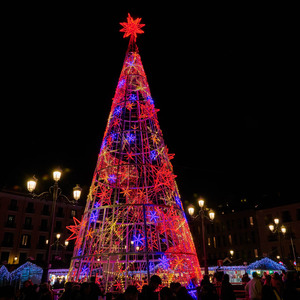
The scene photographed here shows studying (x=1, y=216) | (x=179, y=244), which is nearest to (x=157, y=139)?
(x=179, y=244)

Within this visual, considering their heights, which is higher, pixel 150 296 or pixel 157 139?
pixel 157 139

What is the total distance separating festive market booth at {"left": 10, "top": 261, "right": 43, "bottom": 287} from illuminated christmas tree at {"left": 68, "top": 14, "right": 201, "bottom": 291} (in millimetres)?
8890

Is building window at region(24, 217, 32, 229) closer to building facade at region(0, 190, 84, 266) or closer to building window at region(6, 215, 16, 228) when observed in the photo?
building facade at region(0, 190, 84, 266)

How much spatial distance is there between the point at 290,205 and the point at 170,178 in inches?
1681

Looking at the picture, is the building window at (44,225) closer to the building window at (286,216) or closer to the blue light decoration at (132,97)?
the building window at (286,216)

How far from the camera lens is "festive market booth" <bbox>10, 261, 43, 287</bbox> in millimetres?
18219

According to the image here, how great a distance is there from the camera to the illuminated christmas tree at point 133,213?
10.2m

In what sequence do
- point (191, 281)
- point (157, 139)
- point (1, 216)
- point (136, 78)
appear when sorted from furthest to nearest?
point (1, 216)
point (136, 78)
point (157, 139)
point (191, 281)

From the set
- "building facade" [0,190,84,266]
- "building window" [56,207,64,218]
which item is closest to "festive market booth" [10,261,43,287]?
"building facade" [0,190,84,266]

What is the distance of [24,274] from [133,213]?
438 inches

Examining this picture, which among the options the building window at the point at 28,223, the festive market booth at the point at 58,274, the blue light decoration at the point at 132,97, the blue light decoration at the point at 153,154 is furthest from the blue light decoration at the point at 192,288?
the building window at the point at 28,223

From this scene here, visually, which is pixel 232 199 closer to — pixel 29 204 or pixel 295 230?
pixel 295 230

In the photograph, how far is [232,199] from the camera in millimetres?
60156

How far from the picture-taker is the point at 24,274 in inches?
740
